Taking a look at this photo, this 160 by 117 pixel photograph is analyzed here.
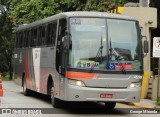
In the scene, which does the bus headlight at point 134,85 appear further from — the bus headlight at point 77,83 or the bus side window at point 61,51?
the bus side window at point 61,51

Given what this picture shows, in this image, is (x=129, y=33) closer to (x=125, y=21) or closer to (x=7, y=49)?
(x=125, y=21)

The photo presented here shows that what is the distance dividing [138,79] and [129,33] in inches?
61.2

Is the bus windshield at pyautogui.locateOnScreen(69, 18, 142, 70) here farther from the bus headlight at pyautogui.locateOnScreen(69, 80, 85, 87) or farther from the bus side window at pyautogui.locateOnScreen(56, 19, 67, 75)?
the bus side window at pyautogui.locateOnScreen(56, 19, 67, 75)

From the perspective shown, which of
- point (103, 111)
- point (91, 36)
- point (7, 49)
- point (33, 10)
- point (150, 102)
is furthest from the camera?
point (7, 49)

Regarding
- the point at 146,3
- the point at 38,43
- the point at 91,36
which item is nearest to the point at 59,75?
the point at 91,36

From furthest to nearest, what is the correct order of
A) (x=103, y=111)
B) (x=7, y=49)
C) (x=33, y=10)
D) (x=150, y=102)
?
1. (x=7, y=49)
2. (x=33, y=10)
3. (x=150, y=102)
4. (x=103, y=111)

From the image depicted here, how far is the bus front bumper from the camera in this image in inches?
569

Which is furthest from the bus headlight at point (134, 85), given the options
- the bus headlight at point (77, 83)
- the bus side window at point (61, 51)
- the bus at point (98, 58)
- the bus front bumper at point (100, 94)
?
the bus side window at point (61, 51)

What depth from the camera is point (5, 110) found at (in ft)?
51.6

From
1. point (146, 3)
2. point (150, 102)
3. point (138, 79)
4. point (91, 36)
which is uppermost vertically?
point (146, 3)

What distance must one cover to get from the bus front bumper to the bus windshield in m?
0.70

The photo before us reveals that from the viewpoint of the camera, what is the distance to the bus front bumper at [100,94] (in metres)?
14.4

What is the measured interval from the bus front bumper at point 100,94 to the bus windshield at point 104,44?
0.70m

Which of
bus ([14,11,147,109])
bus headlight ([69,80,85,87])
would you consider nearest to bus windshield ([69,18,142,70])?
bus ([14,11,147,109])
